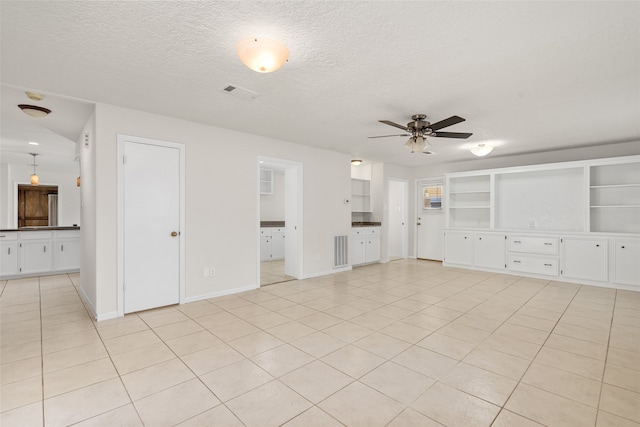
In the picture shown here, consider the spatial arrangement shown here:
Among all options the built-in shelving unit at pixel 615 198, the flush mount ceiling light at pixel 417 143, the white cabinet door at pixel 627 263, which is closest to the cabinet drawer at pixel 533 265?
the white cabinet door at pixel 627 263

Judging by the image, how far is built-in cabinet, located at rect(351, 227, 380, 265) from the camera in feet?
22.1

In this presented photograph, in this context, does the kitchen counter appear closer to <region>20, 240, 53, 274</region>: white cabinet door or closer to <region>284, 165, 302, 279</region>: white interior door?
<region>284, 165, 302, 279</region>: white interior door

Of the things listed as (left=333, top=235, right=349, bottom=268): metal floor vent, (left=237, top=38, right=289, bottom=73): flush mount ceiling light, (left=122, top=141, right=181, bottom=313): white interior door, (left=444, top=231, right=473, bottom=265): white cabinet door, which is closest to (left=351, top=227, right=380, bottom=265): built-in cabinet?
(left=333, top=235, right=349, bottom=268): metal floor vent

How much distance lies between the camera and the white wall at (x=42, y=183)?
25.6 feet

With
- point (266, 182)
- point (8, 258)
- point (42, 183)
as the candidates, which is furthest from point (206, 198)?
point (42, 183)

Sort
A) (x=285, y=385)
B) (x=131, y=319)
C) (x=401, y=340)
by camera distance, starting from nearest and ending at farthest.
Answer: (x=285, y=385) < (x=401, y=340) < (x=131, y=319)

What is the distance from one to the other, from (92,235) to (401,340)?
3834 millimetres

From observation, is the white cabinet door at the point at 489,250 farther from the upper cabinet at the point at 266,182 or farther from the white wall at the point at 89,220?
the white wall at the point at 89,220

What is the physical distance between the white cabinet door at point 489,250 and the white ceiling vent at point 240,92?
5.72 metres

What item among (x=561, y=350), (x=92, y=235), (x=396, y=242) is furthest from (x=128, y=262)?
(x=396, y=242)

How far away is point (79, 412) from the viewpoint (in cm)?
183

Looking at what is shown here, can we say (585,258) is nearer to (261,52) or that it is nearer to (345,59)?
(345,59)

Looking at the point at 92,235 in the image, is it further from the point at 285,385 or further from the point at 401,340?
the point at 401,340

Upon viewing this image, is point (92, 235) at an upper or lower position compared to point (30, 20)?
lower
